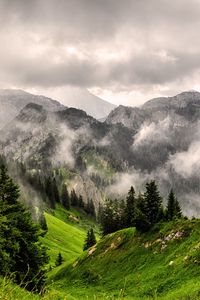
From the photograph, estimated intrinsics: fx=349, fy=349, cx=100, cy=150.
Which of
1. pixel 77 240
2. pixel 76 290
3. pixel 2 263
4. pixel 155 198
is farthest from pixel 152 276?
pixel 77 240

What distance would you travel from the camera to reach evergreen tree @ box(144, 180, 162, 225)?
63281 mm

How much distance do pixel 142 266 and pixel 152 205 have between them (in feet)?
46.6

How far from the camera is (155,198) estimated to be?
65.1 meters

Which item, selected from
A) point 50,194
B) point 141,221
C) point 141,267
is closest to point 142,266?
point 141,267

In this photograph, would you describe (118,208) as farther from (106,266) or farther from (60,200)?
(60,200)

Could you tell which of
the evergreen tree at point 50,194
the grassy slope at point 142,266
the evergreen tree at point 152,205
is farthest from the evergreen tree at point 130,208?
the evergreen tree at point 50,194

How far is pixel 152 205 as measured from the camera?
64.2 metres

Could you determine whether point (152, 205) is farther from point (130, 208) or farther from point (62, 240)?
point (62, 240)

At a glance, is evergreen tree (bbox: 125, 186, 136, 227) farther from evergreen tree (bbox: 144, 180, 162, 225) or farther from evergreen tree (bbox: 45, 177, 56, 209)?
evergreen tree (bbox: 45, 177, 56, 209)

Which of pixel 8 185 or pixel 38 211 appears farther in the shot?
pixel 38 211

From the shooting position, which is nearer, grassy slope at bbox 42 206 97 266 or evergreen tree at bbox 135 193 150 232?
evergreen tree at bbox 135 193 150 232

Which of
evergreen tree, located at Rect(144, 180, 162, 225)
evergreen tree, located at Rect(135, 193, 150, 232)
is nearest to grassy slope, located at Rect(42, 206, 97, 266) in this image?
evergreen tree, located at Rect(135, 193, 150, 232)

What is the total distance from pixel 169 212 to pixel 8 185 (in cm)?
3706

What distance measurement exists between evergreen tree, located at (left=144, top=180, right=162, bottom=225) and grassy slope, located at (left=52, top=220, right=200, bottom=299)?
3641 mm
